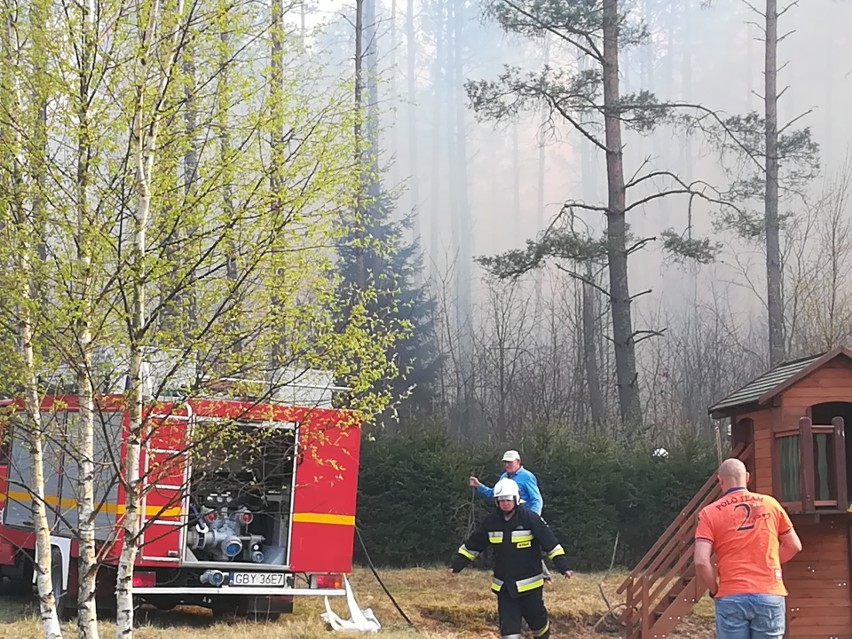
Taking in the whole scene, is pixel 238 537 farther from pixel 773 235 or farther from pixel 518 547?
pixel 773 235

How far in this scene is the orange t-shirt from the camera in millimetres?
7047

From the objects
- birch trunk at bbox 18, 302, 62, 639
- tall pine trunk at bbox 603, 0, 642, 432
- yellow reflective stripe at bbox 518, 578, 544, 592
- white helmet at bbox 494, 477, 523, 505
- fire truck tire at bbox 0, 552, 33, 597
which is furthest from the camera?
tall pine trunk at bbox 603, 0, 642, 432

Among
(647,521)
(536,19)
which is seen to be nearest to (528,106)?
(536,19)

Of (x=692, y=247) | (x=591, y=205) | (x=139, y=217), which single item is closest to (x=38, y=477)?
(x=139, y=217)

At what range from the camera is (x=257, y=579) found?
11922 millimetres

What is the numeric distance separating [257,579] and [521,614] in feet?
12.2

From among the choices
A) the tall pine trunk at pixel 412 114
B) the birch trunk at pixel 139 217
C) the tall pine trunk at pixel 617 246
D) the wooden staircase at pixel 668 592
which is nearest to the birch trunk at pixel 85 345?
the birch trunk at pixel 139 217

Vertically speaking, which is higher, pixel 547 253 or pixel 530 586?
pixel 547 253

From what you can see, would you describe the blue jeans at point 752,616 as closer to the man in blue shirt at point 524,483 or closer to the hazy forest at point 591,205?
the man in blue shirt at point 524,483

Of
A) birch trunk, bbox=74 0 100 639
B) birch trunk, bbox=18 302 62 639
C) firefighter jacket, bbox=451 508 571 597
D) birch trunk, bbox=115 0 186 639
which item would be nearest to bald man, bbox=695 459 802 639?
firefighter jacket, bbox=451 508 571 597

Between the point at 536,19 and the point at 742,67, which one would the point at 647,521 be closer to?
the point at 536,19

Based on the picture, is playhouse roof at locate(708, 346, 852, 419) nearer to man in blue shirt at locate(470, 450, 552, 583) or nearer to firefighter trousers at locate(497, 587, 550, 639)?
man in blue shirt at locate(470, 450, 552, 583)

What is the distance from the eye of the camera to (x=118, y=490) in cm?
1081

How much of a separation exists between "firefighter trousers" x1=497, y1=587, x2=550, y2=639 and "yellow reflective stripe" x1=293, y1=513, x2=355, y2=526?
3403 mm
